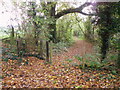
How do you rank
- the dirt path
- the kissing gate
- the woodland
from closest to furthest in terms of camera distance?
the woodland, the kissing gate, the dirt path

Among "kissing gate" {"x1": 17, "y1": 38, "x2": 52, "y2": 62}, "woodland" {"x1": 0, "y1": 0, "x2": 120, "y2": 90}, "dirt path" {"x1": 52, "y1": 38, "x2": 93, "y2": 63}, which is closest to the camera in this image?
"woodland" {"x1": 0, "y1": 0, "x2": 120, "y2": 90}

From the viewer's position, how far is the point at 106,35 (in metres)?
6.54

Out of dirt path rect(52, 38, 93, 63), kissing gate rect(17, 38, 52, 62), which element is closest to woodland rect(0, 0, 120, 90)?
kissing gate rect(17, 38, 52, 62)

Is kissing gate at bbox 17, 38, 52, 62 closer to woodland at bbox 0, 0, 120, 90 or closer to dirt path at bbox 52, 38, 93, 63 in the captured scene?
woodland at bbox 0, 0, 120, 90

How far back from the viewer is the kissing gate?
255 inches

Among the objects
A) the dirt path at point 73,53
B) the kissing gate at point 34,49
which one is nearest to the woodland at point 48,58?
the kissing gate at point 34,49

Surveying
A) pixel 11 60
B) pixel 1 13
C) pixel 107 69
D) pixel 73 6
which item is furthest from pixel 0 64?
pixel 73 6

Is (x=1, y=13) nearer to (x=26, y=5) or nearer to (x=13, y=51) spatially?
(x=26, y=5)

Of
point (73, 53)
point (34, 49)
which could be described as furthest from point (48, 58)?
point (73, 53)

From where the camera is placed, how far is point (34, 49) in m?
7.12

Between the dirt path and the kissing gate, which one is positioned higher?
the kissing gate

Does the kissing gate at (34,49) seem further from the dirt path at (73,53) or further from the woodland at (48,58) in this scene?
the dirt path at (73,53)

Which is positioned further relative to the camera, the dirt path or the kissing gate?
the dirt path

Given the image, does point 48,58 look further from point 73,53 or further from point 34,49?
point 73,53
